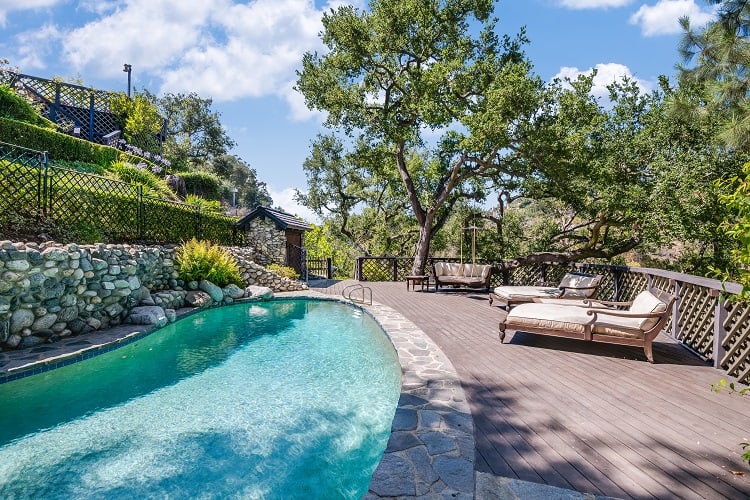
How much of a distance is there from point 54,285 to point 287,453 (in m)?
5.23

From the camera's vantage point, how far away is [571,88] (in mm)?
10188

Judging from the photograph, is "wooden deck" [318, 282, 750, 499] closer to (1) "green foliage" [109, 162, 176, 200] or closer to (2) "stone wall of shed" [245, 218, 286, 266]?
(2) "stone wall of shed" [245, 218, 286, 266]

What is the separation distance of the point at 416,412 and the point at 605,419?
1.55m

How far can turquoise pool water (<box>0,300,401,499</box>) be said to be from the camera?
266cm

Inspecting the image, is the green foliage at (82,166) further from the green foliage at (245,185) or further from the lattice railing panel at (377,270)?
the green foliage at (245,185)

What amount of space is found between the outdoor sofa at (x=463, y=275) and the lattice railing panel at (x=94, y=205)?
30.0 ft

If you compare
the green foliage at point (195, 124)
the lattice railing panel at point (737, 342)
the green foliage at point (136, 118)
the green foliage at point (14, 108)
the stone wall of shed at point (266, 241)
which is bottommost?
the lattice railing panel at point (737, 342)

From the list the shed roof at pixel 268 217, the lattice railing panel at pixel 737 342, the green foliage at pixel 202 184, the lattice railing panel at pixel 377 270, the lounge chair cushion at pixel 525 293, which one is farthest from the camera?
the green foliage at pixel 202 184

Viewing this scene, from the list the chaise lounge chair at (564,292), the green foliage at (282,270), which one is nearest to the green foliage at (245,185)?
the green foliage at (282,270)

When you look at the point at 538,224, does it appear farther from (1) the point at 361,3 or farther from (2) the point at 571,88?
(1) the point at 361,3

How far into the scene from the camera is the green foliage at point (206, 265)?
30.2 feet

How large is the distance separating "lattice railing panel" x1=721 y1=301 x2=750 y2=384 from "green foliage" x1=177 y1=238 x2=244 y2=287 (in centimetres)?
1038

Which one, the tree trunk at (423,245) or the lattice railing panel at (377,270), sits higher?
the tree trunk at (423,245)

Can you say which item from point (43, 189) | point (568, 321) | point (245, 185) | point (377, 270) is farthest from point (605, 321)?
point (245, 185)
